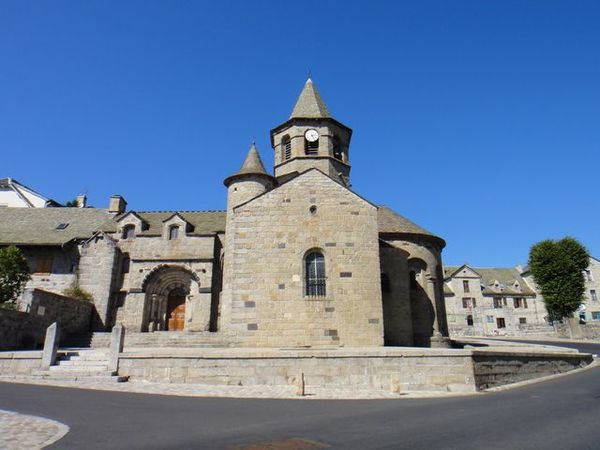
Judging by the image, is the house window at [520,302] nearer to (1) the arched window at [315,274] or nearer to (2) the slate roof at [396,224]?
(2) the slate roof at [396,224]

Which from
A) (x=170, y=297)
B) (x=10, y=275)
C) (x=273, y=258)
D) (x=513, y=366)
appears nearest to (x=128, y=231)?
(x=170, y=297)

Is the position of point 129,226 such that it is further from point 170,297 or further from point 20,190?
point 20,190

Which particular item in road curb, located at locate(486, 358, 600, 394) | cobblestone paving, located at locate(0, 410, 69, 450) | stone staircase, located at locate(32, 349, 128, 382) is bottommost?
road curb, located at locate(486, 358, 600, 394)

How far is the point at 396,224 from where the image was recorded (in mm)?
22172

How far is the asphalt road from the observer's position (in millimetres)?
5598

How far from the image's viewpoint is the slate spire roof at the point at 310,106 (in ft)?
83.5

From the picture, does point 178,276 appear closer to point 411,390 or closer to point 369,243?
point 369,243

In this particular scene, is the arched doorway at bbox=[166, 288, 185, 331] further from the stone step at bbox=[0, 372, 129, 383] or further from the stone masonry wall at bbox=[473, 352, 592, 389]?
the stone masonry wall at bbox=[473, 352, 592, 389]

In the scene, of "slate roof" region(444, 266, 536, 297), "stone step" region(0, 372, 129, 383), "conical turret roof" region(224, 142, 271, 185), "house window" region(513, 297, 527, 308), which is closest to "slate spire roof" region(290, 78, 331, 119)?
"conical turret roof" region(224, 142, 271, 185)

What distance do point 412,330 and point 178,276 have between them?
1449 cm

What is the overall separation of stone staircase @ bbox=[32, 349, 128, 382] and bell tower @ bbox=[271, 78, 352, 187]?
14.8 meters

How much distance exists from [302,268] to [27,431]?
11796 mm

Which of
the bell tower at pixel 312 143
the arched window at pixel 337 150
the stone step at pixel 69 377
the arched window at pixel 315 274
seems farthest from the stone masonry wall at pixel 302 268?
the arched window at pixel 337 150

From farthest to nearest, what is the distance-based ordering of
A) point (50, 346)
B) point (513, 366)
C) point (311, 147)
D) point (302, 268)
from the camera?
point (311, 147)
point (302, 268)
point (513, 366)
point (50, 346)
